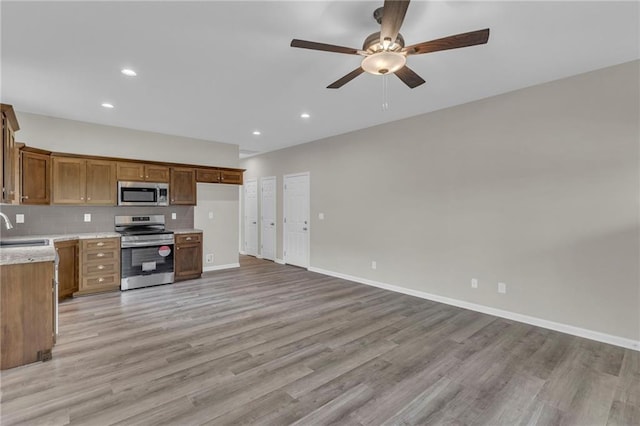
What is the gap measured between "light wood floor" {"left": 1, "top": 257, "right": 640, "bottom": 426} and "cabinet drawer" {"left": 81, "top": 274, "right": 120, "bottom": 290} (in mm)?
531

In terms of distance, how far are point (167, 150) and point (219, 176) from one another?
3.47ft

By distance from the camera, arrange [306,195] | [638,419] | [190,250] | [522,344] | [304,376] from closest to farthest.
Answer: [638,419]
[304,376]
[522,344]
[190,250]
[306,195]

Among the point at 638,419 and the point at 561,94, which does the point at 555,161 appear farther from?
the point at 638,419

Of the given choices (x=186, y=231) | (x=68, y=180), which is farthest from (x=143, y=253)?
(x=68, y=180)

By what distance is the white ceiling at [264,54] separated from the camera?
2225 millimetres

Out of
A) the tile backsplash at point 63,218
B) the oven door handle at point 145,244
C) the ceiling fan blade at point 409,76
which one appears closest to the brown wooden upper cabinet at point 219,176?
the tile backsplash at point 63,218

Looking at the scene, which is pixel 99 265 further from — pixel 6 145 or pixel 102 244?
pixel 6 145

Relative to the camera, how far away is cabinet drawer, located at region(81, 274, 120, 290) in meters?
4.48

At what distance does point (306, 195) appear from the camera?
654cm

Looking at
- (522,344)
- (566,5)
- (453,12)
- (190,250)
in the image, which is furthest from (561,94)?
(190,250)

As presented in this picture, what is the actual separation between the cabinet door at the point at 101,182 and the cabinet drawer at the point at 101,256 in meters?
0.84

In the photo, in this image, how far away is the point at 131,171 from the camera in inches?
202

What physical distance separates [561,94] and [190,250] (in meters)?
5.90

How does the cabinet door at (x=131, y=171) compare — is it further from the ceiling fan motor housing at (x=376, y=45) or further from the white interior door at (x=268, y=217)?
the ceiling fan motor housing at (x=376, y=45)
